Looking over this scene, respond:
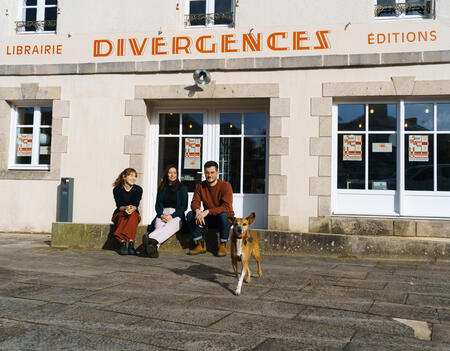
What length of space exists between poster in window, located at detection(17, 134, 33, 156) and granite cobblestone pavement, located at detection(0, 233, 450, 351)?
3695 mm

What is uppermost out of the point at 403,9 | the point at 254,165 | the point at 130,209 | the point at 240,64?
the point at 403,9

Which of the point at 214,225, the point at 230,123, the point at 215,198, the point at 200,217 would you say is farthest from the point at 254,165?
the point at 200,217

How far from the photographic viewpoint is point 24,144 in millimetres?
9219

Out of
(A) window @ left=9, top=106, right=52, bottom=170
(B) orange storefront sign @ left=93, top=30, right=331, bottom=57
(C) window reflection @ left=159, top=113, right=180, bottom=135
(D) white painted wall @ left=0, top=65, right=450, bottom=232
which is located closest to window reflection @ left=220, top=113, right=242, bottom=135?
(D) white painted wall @ left=0, top=65, right=450, bottom=232

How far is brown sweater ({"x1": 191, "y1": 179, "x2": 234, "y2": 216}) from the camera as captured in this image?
21.1 feet

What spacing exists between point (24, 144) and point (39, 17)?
2689mm

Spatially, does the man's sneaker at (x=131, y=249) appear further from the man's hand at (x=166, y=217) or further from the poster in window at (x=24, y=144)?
the poster in window at (x=24, y=144)

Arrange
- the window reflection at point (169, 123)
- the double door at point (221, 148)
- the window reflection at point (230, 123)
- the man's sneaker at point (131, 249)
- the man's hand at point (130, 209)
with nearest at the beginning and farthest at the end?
the man's hand at point (130, 209), the man's sneaker at point (131, 249), the double door at point (221, 148), the window reflection at point (230, 123), the window reflection at point (169, 123)

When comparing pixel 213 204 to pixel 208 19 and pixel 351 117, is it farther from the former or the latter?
pixel 208 19

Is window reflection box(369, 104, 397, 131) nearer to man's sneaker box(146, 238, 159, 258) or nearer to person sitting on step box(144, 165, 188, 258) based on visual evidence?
person sitting on step box(144, 165, 188, 258)

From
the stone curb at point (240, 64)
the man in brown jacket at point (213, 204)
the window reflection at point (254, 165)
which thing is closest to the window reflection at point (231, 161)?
the window reflection at point (254, 165)

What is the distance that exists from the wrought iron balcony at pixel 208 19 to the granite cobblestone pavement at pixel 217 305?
4.82m

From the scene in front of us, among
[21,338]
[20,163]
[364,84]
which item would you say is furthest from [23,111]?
[21,338]

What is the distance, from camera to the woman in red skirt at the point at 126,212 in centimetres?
677
